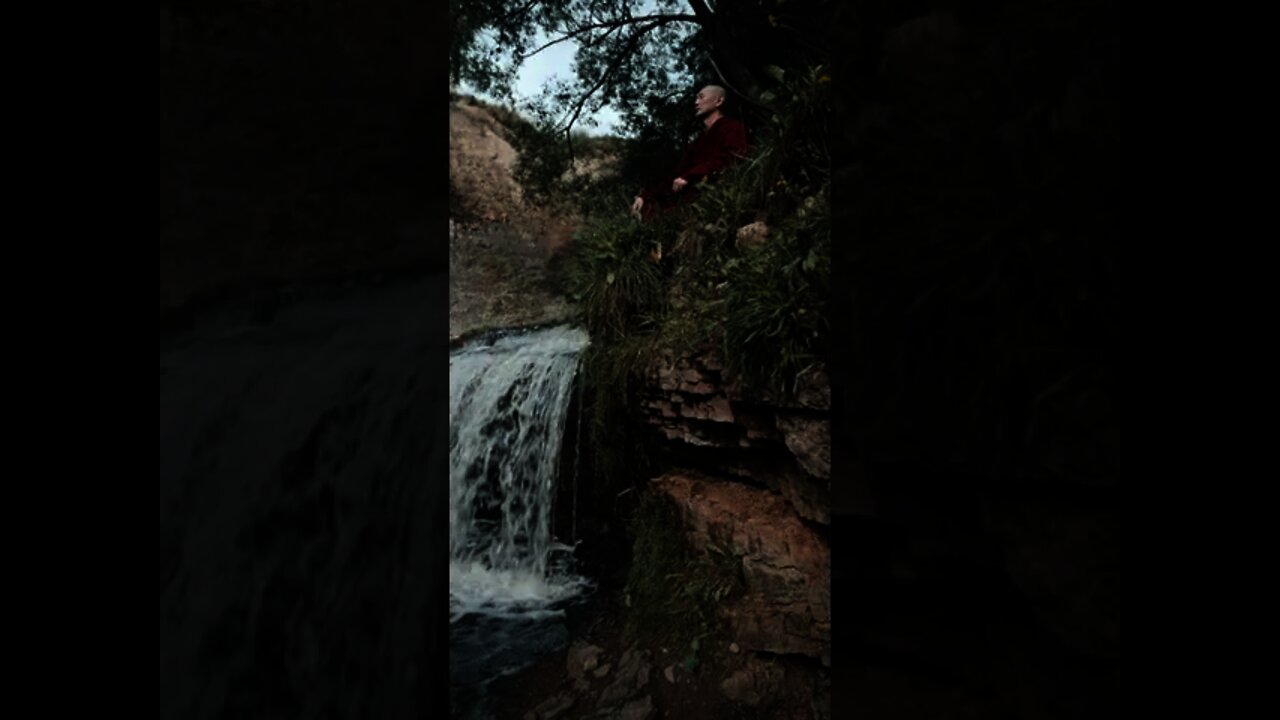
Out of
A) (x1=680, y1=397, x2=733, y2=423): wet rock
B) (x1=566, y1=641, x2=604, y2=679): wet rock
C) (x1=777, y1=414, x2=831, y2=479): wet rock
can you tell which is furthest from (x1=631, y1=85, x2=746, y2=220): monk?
(x1=566, y1=641, x2=604, y2=679): wet rock

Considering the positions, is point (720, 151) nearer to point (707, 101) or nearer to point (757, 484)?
point (707, 101)

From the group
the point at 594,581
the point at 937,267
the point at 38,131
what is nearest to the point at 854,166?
the point at 937,267

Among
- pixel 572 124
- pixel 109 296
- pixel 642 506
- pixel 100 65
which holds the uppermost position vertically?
pixel 572 124

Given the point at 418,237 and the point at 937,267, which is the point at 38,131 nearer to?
the point at 418,237

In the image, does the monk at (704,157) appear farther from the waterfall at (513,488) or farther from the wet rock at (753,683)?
the wet rock at (753,683)

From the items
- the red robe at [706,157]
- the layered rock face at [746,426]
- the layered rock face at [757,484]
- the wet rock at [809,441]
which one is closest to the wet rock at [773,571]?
the layered rock face at [757,484]

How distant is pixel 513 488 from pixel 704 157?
9.25ft

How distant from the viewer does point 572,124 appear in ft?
22.1

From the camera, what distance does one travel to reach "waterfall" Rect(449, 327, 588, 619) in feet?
14.3

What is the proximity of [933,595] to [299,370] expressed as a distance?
32.9 inches

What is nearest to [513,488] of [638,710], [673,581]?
[673,581]

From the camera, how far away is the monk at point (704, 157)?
4340mm

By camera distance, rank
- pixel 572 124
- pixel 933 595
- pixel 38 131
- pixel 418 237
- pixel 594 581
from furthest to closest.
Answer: pixel 572 124
pixel 594 581
pixel 418 237
pixel 933 595
pixel 38 131

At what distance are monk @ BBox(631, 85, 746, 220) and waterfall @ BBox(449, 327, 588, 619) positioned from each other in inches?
47.9
